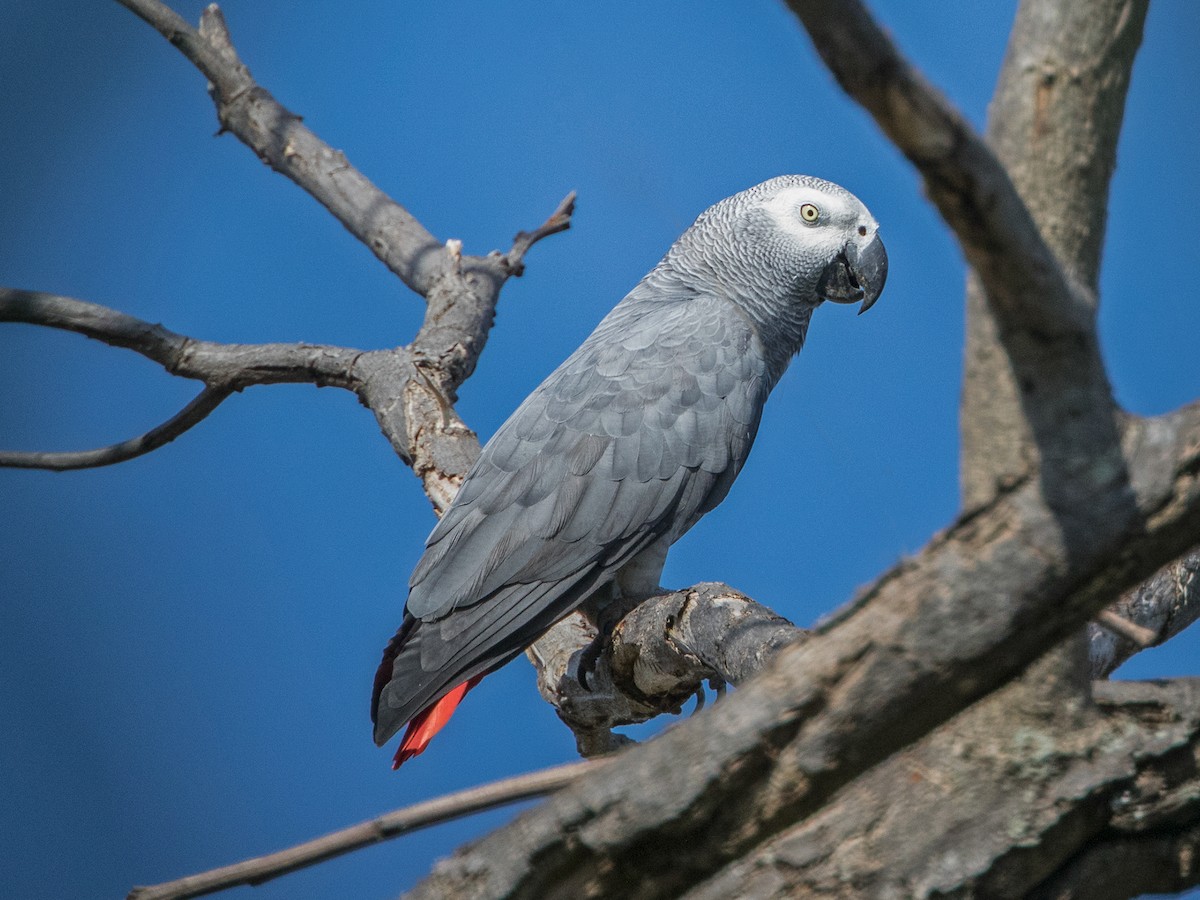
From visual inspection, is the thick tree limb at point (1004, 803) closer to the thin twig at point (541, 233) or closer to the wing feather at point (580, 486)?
the wing feather at point (580, 486)

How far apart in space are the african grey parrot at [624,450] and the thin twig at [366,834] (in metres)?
0.79

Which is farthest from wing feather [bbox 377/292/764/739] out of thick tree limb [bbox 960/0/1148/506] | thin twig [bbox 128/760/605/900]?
thick tree limb [bbox 960/0/1148/506]

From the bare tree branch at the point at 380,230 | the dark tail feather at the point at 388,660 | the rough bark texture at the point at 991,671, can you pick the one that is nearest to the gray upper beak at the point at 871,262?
the bare tree branch at the point at 380,230

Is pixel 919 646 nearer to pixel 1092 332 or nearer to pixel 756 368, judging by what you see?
pixel 1092 332

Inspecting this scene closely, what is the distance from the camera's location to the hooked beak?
1920mm

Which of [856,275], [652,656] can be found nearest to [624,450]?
[652,656]

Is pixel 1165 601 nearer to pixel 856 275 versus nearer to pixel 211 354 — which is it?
pixel 856 275

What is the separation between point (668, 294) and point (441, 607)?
2.56 feet

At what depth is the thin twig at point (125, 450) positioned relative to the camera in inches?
73.7

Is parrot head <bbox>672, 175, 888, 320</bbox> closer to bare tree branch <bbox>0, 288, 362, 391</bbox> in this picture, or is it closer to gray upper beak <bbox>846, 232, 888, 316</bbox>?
gray upper beak <bbox>846, 232, 888, 316</bbox>

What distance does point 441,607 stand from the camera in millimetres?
1456

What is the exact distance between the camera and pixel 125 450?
194 cm

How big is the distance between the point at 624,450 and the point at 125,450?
38.7 inches

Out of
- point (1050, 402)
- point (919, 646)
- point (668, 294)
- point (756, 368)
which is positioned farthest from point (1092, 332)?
point (668, 294)
